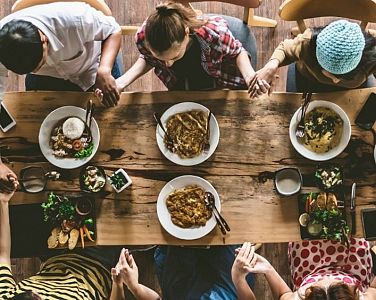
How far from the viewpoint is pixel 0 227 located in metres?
2.52

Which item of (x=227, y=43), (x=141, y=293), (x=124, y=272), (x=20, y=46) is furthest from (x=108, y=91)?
(x=141, y=293)

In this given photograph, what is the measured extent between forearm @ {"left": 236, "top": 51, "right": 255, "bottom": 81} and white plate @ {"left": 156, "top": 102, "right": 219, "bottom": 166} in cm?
25

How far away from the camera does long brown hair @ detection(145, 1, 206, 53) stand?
2.31 m

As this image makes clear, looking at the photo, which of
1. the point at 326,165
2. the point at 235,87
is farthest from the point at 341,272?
the point at 235,87

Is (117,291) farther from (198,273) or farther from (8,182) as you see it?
(8,182)

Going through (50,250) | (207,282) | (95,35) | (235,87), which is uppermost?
(95,35)

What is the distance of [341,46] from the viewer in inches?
86.2

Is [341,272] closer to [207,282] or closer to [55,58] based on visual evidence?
[207,282]

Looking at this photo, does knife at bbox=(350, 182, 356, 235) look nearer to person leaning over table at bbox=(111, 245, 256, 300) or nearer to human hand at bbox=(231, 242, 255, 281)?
human hand at bbox=(231, 242, 255, 281)

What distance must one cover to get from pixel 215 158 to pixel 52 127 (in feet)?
2.44

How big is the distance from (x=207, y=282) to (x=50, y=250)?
0.75m

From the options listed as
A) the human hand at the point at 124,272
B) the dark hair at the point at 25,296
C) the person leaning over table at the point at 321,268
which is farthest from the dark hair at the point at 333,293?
the dark hair at the point at 25,296

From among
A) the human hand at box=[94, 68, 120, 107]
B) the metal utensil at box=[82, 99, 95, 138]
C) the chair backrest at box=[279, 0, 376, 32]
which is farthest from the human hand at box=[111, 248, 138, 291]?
the chair backrest at box=[279, 0, 376, 32]

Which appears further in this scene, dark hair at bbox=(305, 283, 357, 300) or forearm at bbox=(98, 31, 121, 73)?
forearm at bbox=(98, 31, 121, 73)
